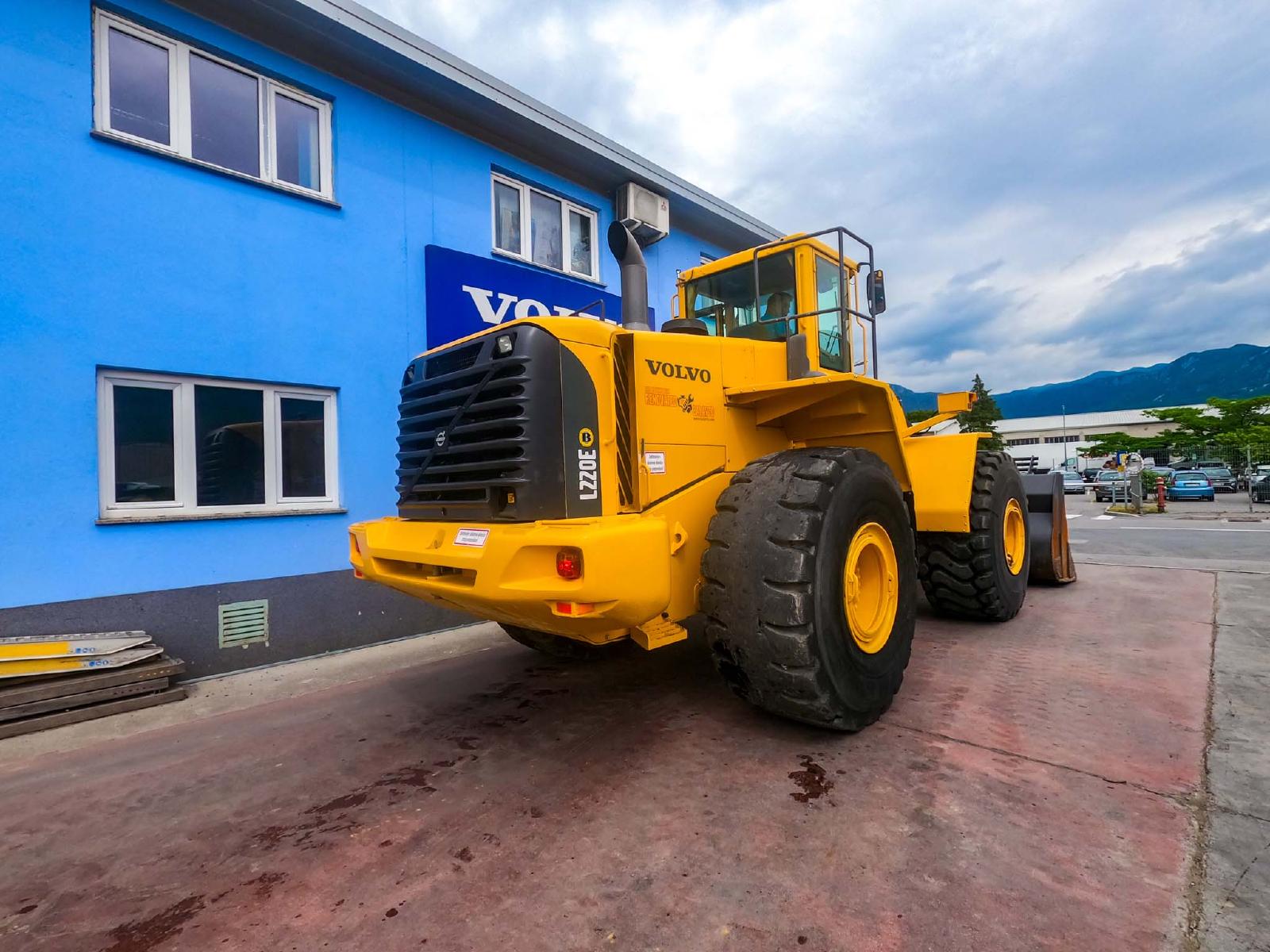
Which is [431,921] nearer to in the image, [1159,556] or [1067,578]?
[1067,578]

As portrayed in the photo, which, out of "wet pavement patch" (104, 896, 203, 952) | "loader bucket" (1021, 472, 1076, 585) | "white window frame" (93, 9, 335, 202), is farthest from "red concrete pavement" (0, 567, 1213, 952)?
"white window frame" (93, 9, 335, 202)

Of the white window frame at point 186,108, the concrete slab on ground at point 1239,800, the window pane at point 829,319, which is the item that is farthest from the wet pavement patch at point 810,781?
the white window frame at point 186,108

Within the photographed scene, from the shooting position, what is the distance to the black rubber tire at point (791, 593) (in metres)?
2.90

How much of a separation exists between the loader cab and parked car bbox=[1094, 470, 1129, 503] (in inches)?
1023

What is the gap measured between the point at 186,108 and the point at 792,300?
16.5 feet

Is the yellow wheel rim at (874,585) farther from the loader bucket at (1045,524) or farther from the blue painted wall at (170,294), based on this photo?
the blue painted wall at (170,294)

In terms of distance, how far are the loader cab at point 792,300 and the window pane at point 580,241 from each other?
3.88 metres

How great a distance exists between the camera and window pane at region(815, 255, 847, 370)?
4.54m

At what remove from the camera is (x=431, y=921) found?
2.03 meters

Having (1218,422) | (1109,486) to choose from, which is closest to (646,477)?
(1109,486)

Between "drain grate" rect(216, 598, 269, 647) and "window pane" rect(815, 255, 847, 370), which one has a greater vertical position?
"window pane" rect(815, 255, 847, 370)

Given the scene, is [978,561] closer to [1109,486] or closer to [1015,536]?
[1015,536]

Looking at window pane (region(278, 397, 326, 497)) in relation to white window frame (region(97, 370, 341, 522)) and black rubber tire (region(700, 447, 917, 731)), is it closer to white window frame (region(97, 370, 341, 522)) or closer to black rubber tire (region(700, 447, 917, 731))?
white window frame (region(97, 370, 341, 522))

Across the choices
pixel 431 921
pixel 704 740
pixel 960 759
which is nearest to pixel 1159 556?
pixel 960 759
